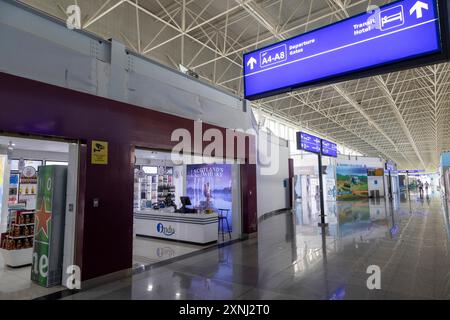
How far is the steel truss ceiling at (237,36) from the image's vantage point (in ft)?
29.9

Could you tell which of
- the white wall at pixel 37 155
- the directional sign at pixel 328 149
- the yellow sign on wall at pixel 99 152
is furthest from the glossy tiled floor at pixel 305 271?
the white wall at pixel 37 155

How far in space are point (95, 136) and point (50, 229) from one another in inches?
60.9

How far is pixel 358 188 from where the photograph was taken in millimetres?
21859

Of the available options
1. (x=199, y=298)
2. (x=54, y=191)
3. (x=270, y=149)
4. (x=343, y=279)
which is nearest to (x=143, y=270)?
(x=199, y=298)

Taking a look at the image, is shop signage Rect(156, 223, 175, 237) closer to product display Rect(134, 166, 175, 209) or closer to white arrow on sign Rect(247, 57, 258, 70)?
white arrow on sign Rect(247, 57, 258, 70)

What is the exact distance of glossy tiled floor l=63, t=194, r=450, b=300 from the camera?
362cm

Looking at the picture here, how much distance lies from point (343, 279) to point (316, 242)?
279cm

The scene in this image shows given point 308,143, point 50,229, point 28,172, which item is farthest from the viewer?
point 308,143

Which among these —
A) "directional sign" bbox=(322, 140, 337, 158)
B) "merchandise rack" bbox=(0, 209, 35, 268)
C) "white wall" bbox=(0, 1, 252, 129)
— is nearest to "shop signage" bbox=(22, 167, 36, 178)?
"merchandise rack" bbox=(0, 209, 35, 268)

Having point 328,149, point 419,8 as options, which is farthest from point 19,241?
point 328,149

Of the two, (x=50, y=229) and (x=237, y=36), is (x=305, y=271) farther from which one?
(x=237, y=36)

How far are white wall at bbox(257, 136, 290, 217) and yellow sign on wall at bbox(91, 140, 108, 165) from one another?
27.2 ft

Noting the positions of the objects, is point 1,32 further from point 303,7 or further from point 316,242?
point 303,7

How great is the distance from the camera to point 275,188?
13953 mm
